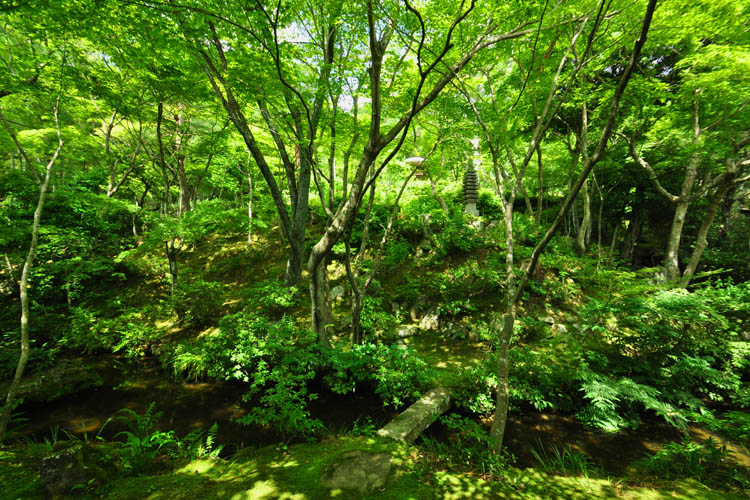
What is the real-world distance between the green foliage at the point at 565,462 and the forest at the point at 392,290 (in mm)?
76

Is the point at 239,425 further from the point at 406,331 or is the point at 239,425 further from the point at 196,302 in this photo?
the point at 196,302

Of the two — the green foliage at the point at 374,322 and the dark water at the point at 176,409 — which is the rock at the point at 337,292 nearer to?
the green foliage at the point at 374,322

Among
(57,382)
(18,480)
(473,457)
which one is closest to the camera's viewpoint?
(18,480)

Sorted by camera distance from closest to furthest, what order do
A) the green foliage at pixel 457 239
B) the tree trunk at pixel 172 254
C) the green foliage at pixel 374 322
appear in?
the green foliage at pixel 374 322 < the tree trunk at pixel 172 254 < the green foliage at pixel 457 239

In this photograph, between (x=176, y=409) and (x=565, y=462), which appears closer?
(x=565, y=462)

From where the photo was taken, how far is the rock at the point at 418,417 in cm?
377

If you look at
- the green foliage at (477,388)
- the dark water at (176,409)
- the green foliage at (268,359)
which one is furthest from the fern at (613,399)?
the green foliage at (268,359)

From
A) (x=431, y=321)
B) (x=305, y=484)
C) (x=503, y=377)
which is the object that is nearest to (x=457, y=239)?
(x=431, y=321)

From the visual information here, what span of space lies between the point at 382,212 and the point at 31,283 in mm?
12079

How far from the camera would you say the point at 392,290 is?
30.7 ft

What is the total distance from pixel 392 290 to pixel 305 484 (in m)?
7.08

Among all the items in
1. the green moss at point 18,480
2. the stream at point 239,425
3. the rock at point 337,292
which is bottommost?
the stream at point 239,425

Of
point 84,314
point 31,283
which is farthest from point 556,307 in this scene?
point 31,283

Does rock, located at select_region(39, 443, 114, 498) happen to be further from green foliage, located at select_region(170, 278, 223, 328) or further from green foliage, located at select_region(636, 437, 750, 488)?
green foliage, located at select_region(170, 278, 223, 328)
